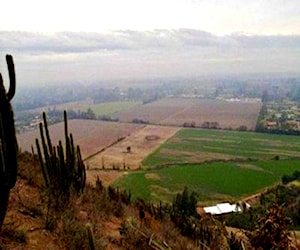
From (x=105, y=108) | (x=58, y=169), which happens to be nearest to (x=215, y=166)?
(x=58, y=169)

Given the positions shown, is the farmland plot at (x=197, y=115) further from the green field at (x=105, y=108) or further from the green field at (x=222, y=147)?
the green field at (x=222, y=147)

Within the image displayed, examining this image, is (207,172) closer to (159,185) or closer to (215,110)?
(159,185)

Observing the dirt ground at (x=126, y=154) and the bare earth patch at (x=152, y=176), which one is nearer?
the bare earth patch at (x=152, y=176)

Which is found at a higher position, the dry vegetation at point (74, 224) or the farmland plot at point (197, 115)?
the dry vegetation at point (74, 224)

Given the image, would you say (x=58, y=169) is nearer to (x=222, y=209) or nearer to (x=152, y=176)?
(x=222, y=209)

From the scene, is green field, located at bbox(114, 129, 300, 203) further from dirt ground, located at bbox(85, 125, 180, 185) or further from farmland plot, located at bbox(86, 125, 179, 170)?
farmland plot, located at bbox(86, 125, 179, 170)

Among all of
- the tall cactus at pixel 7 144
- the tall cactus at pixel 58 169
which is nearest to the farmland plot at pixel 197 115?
the tall cactus at pixel 58 169

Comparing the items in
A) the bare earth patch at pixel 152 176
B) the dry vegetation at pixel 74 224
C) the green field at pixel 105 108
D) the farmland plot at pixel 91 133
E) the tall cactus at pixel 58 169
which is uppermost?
the tall cactus at pixel 58 169

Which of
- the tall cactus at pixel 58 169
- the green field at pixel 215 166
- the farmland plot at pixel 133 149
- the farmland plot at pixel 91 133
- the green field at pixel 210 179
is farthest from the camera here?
the farmland plot at pixel 91 133

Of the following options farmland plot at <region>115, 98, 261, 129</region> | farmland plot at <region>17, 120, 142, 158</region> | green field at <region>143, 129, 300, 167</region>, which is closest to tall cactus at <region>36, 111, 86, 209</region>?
farmland plot at <region>17, 120, 142, 158</region>
